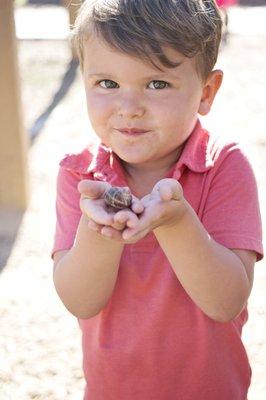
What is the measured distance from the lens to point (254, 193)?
2.00m

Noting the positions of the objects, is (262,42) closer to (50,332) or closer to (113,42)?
(50,332)

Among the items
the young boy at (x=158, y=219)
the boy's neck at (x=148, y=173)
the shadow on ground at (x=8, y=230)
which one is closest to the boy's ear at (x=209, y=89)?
the young boy at (x=158, y=219)

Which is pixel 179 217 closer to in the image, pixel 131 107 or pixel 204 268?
pixel 204 268

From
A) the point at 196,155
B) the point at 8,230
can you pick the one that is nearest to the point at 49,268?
the point at 8,230

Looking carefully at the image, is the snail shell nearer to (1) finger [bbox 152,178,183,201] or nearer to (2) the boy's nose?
(1) finger [bbox 152,178,183,201]

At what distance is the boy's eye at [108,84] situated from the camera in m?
1.85

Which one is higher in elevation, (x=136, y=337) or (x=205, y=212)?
(x=205, y=212)

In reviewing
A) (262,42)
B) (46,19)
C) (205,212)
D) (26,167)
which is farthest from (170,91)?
(46,19)

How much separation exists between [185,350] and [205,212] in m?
0.37

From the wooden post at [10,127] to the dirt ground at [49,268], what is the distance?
0.45 feet

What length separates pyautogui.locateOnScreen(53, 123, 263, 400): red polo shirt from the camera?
1967 millimetres

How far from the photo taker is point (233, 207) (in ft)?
6.43

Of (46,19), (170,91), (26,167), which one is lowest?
(46,19)

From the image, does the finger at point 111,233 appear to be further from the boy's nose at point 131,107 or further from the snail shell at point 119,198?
the boy's nose at point 131,107
